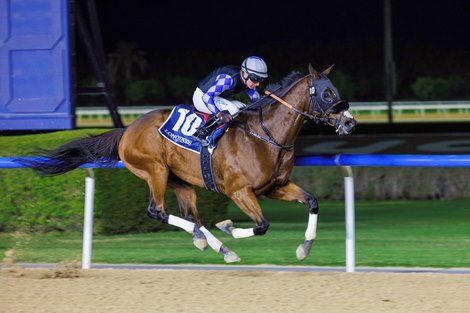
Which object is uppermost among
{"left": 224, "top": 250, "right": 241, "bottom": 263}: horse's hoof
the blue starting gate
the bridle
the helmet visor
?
the blue starting gate

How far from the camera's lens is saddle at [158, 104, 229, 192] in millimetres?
7781

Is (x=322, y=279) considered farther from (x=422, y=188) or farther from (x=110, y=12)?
(x=110, y=12)

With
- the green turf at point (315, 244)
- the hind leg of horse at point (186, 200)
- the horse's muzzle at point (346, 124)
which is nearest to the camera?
the horse's muzzle at point (346, 124)

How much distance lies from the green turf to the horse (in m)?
0.89

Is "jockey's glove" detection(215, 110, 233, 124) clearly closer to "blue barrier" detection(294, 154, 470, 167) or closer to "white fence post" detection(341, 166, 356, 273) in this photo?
"blue barrier" detection(294, 154, 470, 167)

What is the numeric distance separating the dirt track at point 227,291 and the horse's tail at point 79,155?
0.97 meters

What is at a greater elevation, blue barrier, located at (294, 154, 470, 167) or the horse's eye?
the horse's eye

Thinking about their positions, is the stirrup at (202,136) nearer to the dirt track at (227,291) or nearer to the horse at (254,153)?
the horse at (254,153)

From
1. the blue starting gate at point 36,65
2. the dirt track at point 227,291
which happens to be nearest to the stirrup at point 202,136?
the dirt track at point 227,291

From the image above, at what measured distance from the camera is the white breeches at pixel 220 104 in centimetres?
775

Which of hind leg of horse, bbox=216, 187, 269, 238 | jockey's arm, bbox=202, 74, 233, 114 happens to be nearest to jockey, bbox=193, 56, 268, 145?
jockey's arm, bbox=202, 74, 233, 114

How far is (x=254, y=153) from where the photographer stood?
25.0 ft

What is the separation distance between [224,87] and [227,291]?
1.65 metres

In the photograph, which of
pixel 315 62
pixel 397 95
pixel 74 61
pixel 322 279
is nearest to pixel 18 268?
pixel 322 279
